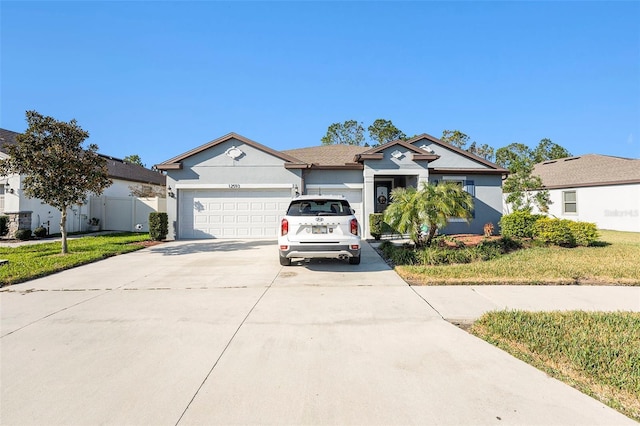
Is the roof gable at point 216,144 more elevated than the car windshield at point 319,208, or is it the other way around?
the roof gable at point 216,144

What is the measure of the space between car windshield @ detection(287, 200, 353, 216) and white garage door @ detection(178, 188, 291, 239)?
22.8 ft

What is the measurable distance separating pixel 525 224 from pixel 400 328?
928cm

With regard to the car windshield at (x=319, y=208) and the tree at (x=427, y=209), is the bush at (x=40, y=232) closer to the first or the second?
the car windshield at (x=319, y=208)

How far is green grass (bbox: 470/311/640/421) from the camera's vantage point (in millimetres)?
2650

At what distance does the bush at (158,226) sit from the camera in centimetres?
1319

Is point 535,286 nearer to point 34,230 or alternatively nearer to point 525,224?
point 525,224

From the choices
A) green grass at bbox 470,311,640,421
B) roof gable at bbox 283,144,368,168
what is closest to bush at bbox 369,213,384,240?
roof gable at bbox 283,144,368,168

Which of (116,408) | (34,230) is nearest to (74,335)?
(116,408)

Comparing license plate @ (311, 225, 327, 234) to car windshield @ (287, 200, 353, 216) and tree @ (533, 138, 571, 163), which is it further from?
tree @ (533, 138, 571, 163)

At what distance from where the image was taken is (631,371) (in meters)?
2.83

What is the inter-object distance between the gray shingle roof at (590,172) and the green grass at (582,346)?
61.2 ft

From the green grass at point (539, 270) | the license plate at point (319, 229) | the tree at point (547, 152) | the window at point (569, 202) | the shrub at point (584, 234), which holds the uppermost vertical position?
the tree at point (547, 152)

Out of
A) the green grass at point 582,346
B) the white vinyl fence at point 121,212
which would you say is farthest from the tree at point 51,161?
the green grass at point 582,346

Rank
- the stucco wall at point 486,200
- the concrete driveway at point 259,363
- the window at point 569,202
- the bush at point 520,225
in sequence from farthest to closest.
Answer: the window at point 569,202 < the stucco wall at point 486,200 < the bush at point 520,225 < the concrete driveway at point 259,363
